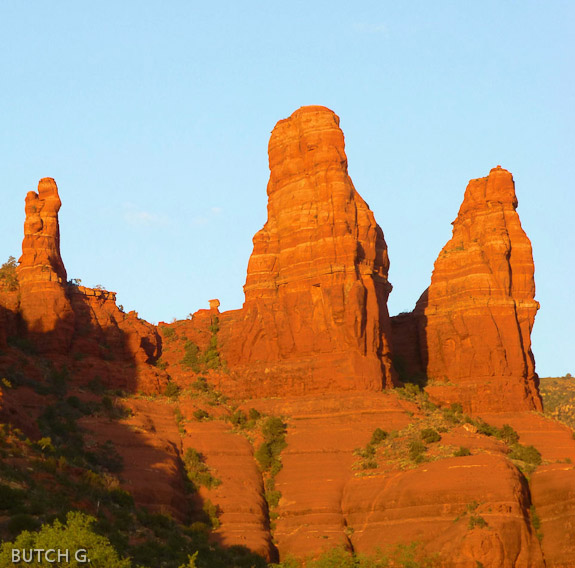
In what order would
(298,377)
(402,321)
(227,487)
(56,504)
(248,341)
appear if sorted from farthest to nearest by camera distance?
(402,321) < (248,341) < (298,377) < (227,487) < (56,504)

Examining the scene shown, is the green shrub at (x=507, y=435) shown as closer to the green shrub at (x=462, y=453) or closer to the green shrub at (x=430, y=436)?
the green shrub at (x=430, y=436)

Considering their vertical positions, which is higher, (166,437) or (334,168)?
(334,168)

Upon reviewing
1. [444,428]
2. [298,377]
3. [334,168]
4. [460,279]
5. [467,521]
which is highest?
[334,168]

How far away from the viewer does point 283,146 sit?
95062 millimetres

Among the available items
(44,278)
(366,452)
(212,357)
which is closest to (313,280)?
(212,357)

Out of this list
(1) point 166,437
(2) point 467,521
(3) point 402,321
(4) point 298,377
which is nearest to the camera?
(2) point 467,521

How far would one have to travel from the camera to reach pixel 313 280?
88438 millimetres

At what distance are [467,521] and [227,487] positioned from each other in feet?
59.4

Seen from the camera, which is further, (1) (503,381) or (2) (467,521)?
(1) (503,381)

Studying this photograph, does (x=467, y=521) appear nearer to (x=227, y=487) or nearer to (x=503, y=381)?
(x=227, y=487)

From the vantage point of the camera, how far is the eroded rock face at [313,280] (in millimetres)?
85688

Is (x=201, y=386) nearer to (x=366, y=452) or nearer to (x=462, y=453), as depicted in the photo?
(x=366, y=452)

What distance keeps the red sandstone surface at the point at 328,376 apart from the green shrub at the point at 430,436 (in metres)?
0.67

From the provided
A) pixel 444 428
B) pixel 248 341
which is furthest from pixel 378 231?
pixel 444 428
